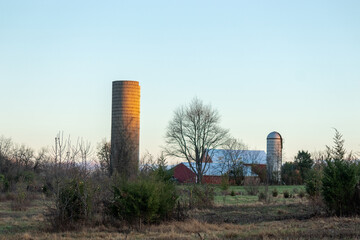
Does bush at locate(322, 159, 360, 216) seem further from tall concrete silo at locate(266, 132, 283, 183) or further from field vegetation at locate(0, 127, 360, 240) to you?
tall concrete silo at locate(266, 132, 283, 183)

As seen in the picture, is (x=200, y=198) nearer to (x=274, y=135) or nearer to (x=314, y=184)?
(x=314, y=184)

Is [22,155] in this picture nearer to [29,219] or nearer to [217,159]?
[217,159]

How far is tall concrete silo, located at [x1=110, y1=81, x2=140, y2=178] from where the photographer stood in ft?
111

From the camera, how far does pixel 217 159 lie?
59.0m

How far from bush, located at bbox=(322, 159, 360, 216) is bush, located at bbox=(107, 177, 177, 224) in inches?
223

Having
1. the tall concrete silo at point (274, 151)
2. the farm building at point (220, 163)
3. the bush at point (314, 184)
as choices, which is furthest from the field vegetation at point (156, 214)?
the tall concrete silo at point (274, 151)

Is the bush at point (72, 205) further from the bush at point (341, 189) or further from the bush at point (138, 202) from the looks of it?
the bush at point (341, 189)

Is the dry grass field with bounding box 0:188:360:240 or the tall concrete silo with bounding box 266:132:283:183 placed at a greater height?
the tall concrete silo with bounding box 266:132:283:183

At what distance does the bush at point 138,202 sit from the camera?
531 inches

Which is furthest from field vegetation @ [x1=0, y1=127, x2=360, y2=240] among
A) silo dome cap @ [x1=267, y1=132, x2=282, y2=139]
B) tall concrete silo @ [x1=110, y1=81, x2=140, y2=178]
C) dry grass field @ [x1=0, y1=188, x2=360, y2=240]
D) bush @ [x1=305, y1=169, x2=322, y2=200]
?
silo dome cap @ [x1=267, y1=132, x2=282, y2=139]

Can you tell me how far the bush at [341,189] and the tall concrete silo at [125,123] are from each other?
19.7 m

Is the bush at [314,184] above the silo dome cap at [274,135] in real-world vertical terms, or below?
A: below

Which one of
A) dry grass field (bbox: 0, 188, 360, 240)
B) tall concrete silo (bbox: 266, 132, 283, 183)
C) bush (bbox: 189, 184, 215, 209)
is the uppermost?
tall concrete silo (bbox: 266, 132, 283, 183)

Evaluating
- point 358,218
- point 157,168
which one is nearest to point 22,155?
point 157,168
